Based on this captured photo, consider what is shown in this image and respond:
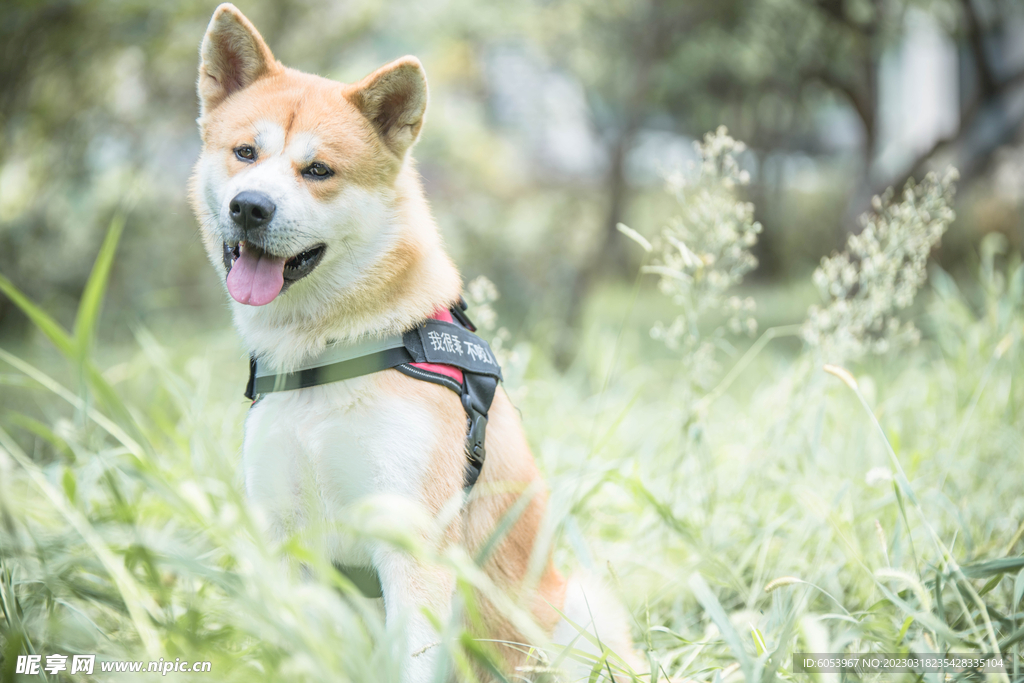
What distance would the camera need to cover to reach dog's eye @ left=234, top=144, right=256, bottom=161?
5.84ft

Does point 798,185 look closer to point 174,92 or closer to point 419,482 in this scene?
point 174,92

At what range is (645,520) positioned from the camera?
97.0 inches

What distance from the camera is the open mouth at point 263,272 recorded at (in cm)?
167

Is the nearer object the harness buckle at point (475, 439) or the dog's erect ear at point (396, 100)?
the harness buckle at point (475, 439)

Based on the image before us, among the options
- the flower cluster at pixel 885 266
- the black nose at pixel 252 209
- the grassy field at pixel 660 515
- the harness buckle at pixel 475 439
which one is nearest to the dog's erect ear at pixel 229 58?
the black nose at pixel 252 209

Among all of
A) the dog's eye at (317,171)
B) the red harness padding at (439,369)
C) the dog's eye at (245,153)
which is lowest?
the red harness padding at (439,369)

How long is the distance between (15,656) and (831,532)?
7.53ft

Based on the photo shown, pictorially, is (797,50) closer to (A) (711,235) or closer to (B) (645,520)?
(A) (711,235)

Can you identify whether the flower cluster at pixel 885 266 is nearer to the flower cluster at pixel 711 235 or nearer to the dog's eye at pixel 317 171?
the flower cluster at pixel 711 235

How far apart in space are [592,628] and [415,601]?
521 mm

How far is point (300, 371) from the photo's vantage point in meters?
1.66

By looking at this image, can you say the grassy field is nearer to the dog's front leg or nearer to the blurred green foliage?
the dog's front leg

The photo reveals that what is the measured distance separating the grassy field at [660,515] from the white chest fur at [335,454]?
0.13 meters

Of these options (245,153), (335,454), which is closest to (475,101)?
(245,153)
